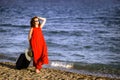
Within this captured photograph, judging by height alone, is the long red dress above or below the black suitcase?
above

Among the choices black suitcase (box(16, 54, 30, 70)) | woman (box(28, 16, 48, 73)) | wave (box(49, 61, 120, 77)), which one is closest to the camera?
woman (box(28, 16, 48, 73))

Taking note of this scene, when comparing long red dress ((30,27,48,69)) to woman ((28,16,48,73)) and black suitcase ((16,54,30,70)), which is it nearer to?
woman ((28,16,48,73))

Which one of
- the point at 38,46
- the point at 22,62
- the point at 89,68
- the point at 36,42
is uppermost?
the point at 36,42

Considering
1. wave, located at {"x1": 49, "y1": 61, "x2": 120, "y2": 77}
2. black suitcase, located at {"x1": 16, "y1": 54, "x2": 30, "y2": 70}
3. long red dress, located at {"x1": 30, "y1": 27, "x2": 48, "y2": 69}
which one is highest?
long red dress, located at {"x1": 30, "y1": 27, "x2": 48, "y2": 69}

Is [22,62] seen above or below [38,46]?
below

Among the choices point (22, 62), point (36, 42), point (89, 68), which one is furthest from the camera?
point (89, 68)

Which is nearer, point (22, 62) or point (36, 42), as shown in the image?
point (36, 42)

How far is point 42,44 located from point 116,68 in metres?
4.56

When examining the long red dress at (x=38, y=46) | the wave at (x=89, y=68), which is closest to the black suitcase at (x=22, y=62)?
the long red dress at (x=38, y=46)

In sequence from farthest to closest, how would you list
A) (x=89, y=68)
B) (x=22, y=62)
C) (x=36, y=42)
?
(x=89, y=68) → (x=22, y=62) → (x=36, y=42)

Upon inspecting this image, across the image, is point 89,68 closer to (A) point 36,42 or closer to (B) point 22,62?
(B) point 22,62

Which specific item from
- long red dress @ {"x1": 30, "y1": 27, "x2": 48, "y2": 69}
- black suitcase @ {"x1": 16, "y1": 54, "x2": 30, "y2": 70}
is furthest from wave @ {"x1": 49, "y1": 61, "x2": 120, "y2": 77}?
long red dress @ {"x1": 30, "y1": 27, "x2": 48, "y2": 69}

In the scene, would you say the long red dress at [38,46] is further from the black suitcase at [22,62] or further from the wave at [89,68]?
the wave at [89,68]

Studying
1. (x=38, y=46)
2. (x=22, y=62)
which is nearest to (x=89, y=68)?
(x=22, y=62)
